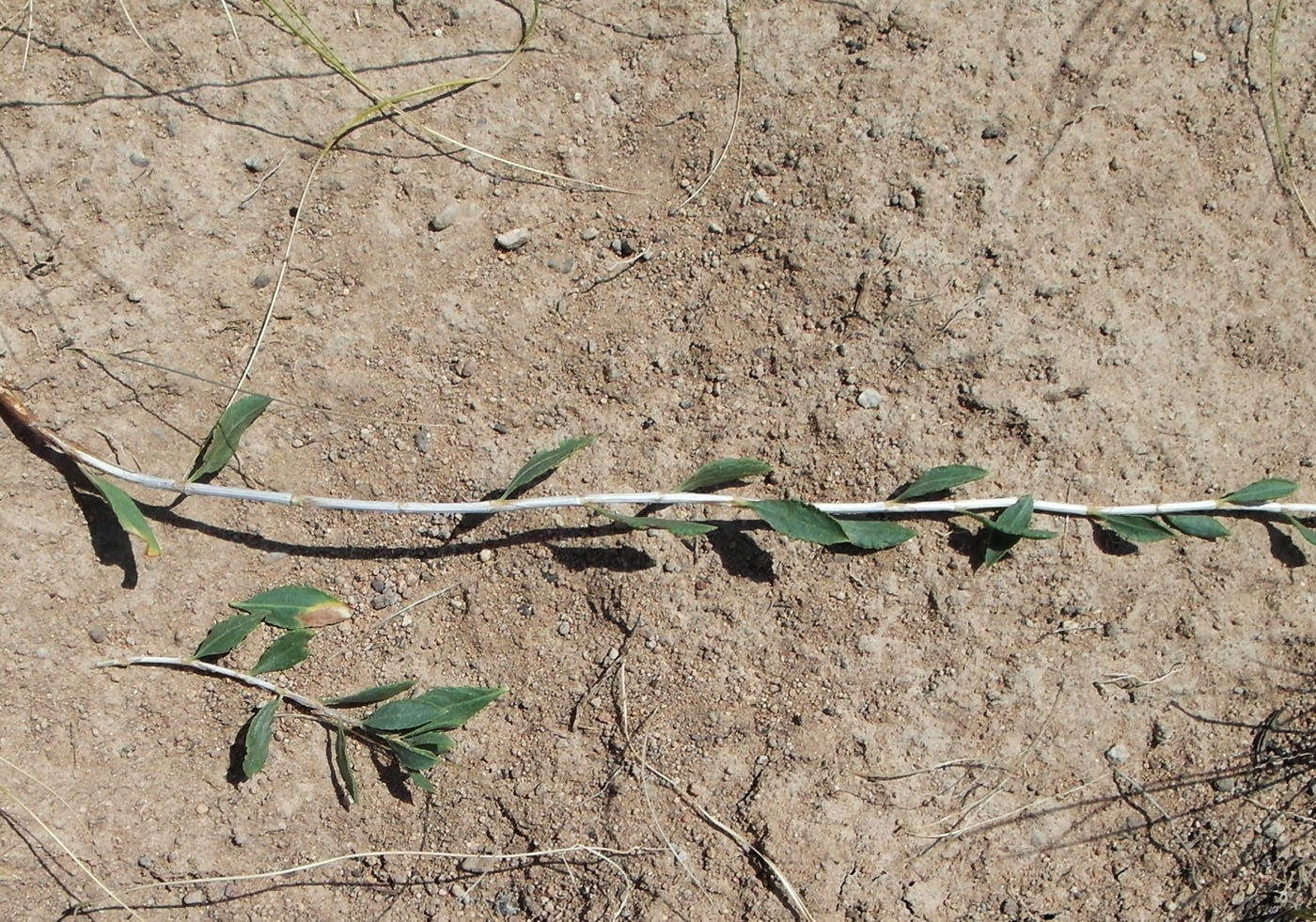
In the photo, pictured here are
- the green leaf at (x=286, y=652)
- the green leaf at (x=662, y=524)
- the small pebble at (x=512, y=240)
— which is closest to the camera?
the green leaf at (x=662, y=524)

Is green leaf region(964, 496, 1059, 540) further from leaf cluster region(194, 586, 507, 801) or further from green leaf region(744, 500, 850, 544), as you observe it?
leaf cluster region(194, 586, 507, 801)

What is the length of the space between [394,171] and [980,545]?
157cm

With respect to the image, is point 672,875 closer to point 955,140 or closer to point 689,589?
point 689,589

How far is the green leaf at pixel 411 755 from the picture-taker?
2.11 meters

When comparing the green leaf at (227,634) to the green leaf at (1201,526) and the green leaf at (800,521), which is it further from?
the green leaf at (1201,526)

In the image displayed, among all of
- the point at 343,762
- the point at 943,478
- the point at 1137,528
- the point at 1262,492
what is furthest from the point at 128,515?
the point at 1262,492

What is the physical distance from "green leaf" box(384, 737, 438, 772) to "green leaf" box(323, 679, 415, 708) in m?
0.09

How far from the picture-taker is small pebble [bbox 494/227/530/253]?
89.1 inches

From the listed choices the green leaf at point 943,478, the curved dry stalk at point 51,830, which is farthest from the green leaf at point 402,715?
the green leaf at point 943,478

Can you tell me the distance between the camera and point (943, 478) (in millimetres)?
2119

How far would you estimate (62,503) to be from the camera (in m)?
2.23

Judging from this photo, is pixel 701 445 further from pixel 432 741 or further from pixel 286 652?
pixel 286 652

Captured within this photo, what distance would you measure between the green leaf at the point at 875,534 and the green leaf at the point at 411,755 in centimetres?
100

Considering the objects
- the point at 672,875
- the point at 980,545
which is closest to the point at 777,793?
the point at 672,875
